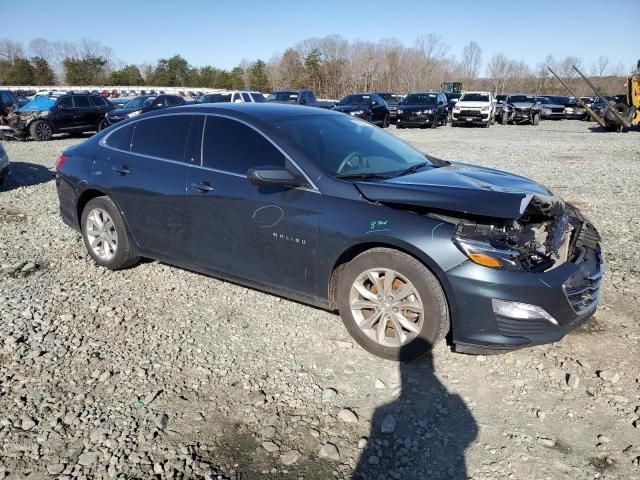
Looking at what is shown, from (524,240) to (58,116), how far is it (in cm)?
1871

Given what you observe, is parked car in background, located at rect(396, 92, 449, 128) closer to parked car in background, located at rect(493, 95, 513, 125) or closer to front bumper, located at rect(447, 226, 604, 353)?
parked car in background, located at rect(493, 95, 513, 125)

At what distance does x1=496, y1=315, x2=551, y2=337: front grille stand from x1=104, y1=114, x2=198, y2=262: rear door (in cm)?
259

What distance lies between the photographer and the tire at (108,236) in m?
4.76

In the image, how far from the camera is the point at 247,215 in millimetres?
3818

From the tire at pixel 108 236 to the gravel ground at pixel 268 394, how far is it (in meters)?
0.20

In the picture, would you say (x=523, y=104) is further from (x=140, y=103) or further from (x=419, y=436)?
(x=419, y=436)

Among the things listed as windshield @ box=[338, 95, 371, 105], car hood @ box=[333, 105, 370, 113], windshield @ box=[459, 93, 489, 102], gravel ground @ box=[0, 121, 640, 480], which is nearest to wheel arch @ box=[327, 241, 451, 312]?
gravel ground @ box=[0, 121, 640, 480]

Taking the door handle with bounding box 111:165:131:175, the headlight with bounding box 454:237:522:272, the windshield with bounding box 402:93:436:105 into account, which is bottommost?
the headlight with bounding box 454:237:522:272

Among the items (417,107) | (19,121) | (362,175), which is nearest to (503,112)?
(417,107)

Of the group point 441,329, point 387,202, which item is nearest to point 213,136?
point 387,202

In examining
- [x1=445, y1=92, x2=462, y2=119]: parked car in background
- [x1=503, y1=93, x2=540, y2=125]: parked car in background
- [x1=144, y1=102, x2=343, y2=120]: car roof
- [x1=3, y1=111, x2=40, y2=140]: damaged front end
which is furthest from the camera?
[x1=445, y1=92, x2=462, y2=119]: parked car in background

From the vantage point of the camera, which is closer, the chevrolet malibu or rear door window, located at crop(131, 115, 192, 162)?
the chevrolet malibu

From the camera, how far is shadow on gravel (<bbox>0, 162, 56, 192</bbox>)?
9634mm

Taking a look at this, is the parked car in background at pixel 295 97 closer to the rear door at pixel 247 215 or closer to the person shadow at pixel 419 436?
the rear door at pixel 247 215
